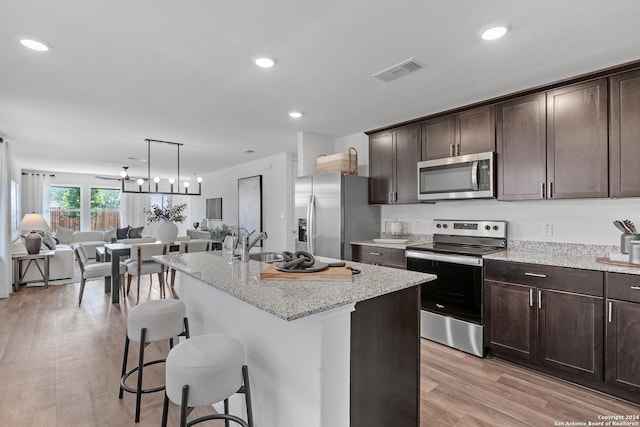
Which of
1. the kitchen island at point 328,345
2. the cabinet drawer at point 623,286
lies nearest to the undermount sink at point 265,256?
the kitchen island at point 328,345

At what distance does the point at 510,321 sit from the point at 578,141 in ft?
5.06

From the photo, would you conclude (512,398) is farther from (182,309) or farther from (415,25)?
(415,25)

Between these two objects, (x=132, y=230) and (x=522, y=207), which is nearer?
(x=522, y=207)

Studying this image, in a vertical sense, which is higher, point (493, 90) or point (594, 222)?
point (493, 90)

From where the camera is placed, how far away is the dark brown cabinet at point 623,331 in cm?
208

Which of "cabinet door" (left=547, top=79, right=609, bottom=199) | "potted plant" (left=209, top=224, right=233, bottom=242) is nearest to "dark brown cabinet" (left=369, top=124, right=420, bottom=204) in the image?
"cabinet door" (left=547, top=79, right=609, bottom=199)

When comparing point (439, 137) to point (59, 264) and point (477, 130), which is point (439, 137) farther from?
point (59, 264)

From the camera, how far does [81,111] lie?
11.4ft

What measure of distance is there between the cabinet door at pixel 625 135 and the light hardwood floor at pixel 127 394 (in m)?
1.51

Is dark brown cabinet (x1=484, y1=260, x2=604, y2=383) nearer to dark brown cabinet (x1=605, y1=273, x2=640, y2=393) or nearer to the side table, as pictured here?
dark brown cabinet (x1=605, y1=273, x2=640, y2=393)

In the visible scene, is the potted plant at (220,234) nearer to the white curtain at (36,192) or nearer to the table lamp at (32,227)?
the table lamp at (32,227)

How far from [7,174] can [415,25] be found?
234 inches

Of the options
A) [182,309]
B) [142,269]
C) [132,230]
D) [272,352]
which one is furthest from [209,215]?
[272,352]

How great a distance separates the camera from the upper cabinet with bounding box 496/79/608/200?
247 cm
